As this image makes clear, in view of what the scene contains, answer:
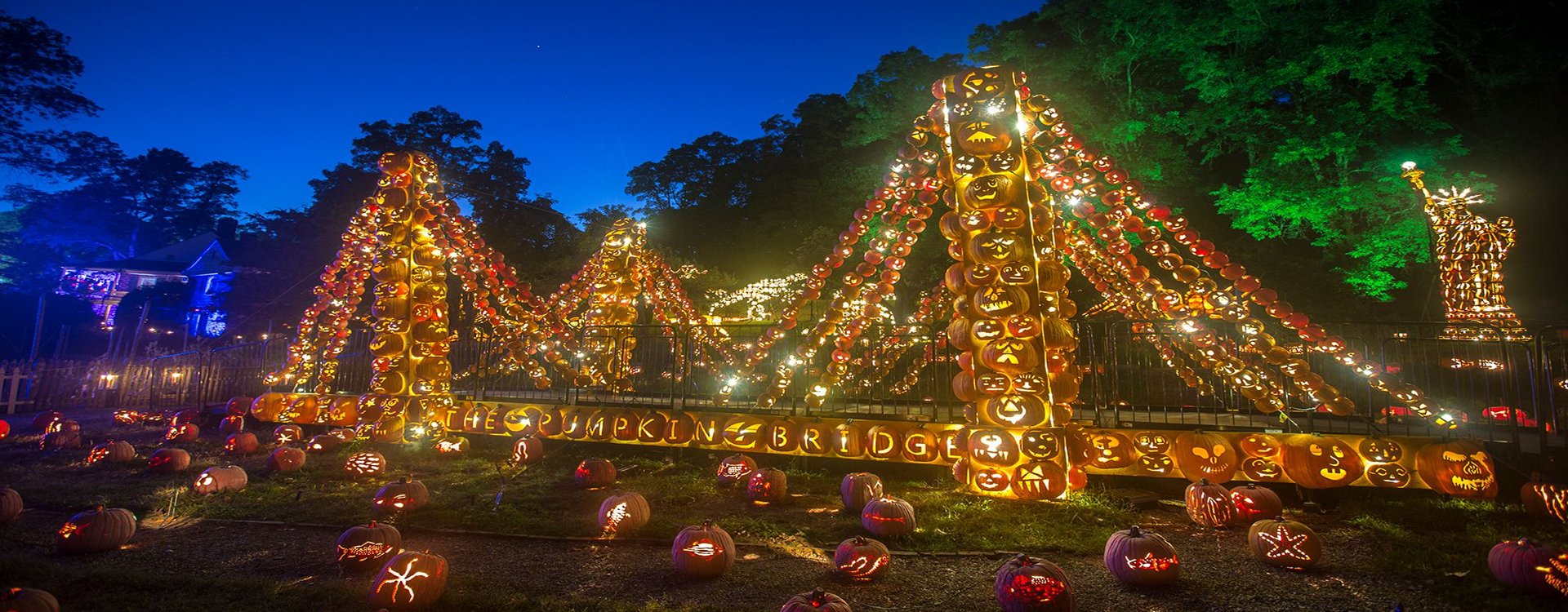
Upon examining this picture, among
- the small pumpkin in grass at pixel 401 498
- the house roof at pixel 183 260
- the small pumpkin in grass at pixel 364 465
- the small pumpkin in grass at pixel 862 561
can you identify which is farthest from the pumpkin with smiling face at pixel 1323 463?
the house roof at pixel 183 260

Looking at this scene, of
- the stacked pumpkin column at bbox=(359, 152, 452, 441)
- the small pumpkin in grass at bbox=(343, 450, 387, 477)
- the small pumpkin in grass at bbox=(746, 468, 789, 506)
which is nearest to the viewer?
the small pumpkin in grass at bbox=(746, 468, 789, 506)

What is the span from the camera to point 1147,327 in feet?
26.6

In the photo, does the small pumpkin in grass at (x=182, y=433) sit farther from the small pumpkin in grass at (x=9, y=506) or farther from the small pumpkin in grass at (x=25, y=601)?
the small pumpkin in grass at (x=25, y=601)

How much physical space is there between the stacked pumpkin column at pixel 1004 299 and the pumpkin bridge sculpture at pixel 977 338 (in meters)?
0.02

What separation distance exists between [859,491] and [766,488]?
1.11 metres

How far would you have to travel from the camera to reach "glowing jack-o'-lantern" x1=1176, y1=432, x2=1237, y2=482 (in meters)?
6.73

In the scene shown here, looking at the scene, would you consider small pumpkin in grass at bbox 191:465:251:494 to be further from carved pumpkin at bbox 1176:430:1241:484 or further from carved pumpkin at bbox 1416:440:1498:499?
carved pumpkin at bbox 1416:440:1498:499

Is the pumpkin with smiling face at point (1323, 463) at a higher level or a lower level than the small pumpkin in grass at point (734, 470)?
higher

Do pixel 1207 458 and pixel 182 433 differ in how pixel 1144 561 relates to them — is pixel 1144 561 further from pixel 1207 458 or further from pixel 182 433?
pixel 182 433

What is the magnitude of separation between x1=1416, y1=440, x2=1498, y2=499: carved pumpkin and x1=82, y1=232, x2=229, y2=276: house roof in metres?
47.2

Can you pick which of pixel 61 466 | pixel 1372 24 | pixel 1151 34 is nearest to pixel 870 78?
pixel 1151 34

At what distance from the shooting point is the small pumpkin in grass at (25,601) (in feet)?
11.3

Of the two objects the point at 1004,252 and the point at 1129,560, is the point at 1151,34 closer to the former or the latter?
the point at 1004,252

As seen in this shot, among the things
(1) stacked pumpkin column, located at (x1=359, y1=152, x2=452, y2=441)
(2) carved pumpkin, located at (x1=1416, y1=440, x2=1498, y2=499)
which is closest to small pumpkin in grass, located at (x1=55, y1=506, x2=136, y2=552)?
(1) stacked pumpkin column, located at (x1=359, y1=152, x2=452, y2=441)
